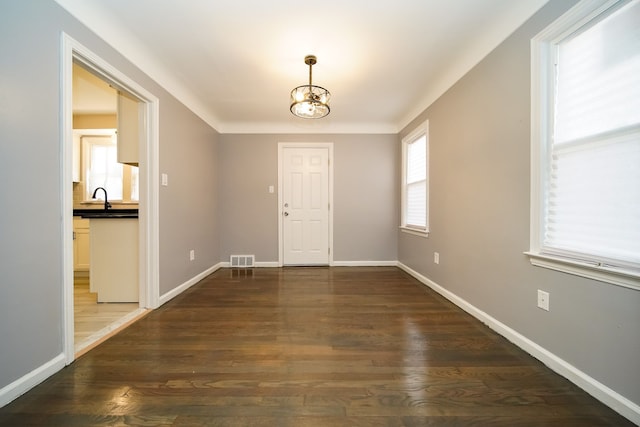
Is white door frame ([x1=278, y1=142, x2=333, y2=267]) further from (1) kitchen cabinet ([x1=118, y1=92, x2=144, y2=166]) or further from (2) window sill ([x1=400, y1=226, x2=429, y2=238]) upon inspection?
(1) kitchen cabinet ([x1=118, y1=92, x2=144, y2=166])

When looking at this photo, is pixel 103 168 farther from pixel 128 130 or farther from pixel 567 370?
pixel 567 370

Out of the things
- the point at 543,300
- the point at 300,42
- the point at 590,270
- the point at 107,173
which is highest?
the point at 300,42

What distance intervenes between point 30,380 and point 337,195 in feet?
12.1

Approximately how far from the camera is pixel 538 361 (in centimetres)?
159

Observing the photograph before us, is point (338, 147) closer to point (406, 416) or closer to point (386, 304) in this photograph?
point (386, 304)

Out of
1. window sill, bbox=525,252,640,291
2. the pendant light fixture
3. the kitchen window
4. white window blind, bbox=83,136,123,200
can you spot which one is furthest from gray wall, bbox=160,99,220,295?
window sill, bbox=525,252,640,291

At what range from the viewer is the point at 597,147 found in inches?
52.5

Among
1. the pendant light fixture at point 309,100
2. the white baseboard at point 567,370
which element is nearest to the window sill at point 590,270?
the white baseboard at point 567,370

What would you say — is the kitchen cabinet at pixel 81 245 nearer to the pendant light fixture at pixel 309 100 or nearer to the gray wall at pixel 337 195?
the gray wall at pixel 337 195

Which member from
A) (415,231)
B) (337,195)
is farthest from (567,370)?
(337,195)

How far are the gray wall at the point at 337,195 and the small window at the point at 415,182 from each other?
276 mm

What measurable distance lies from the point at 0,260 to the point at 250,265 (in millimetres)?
3129

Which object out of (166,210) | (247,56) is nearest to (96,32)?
(247,56)

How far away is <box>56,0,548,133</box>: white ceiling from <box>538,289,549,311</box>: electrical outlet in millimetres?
1816
